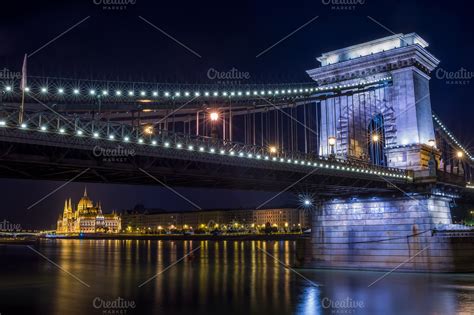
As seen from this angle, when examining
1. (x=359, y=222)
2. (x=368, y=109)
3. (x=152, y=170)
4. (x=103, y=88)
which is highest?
(x=368, y=109)

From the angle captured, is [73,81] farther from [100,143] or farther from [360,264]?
[360,264]

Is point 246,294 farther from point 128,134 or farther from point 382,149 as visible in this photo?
point 382,149

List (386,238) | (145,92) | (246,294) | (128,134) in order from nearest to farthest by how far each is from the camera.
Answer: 1. (128,134)
2. (145,92)
3. (246,294)
4. (386,238)

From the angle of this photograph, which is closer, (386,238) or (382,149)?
(386,238)

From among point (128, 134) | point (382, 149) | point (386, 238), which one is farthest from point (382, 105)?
point (128, 134)

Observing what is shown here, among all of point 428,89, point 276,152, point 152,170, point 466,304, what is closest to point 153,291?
point 152,170

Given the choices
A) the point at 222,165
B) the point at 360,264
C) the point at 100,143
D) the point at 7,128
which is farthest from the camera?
the point at 360,264

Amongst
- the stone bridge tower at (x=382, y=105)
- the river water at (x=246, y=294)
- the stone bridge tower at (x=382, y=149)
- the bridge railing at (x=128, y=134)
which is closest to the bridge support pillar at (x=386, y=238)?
the stone bridge tower at (x=382, y=149)
